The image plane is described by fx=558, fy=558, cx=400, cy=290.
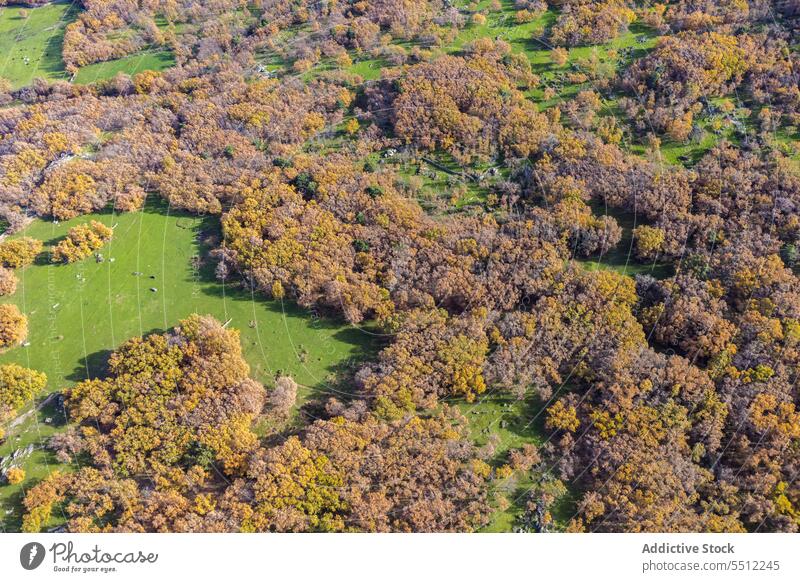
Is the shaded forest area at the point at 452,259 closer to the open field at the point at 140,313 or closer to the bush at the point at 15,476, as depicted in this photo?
the bush at the point at 15,476

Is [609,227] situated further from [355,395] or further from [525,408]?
[355,395]

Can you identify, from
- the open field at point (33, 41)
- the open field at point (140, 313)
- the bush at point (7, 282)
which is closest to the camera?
the open field at point (140, 313)

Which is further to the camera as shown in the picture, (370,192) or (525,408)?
(370,192)

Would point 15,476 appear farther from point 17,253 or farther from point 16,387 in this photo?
point 17,253

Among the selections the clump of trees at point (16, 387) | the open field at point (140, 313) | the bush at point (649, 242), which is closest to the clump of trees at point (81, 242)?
the open field at point (140, 313)

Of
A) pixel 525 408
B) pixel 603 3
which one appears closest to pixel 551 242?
pixel 525 408
